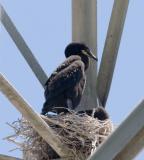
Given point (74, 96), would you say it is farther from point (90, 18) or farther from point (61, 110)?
point (90, 18)

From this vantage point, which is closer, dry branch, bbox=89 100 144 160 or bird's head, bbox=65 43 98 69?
dry branch, bbox=89 100 144 160

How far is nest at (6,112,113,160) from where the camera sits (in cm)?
487

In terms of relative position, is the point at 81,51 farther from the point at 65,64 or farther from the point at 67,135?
the point at 67,135

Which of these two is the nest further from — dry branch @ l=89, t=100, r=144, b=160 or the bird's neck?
dry branch @ l=89, t=100, r=144, b=160

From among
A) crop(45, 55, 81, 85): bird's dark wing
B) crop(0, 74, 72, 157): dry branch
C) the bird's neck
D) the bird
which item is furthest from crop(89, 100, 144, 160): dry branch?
the bird's neck

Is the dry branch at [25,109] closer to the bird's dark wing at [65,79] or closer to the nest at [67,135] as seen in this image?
the nest at [67,135]

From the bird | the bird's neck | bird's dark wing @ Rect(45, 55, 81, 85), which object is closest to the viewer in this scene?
the bird

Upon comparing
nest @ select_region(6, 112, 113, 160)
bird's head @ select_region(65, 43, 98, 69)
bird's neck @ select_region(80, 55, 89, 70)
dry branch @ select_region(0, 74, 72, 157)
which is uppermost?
dry branch @ select_region(0, 74, 72, 157)

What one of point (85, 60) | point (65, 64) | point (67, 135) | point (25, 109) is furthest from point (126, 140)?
point (85, 60)

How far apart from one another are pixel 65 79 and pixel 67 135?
1111 mm

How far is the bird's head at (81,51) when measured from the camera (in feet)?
18.9

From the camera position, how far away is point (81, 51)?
6258mm

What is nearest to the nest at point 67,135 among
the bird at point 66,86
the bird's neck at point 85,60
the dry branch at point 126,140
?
the bird at point 66,86

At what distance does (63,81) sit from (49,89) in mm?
209
